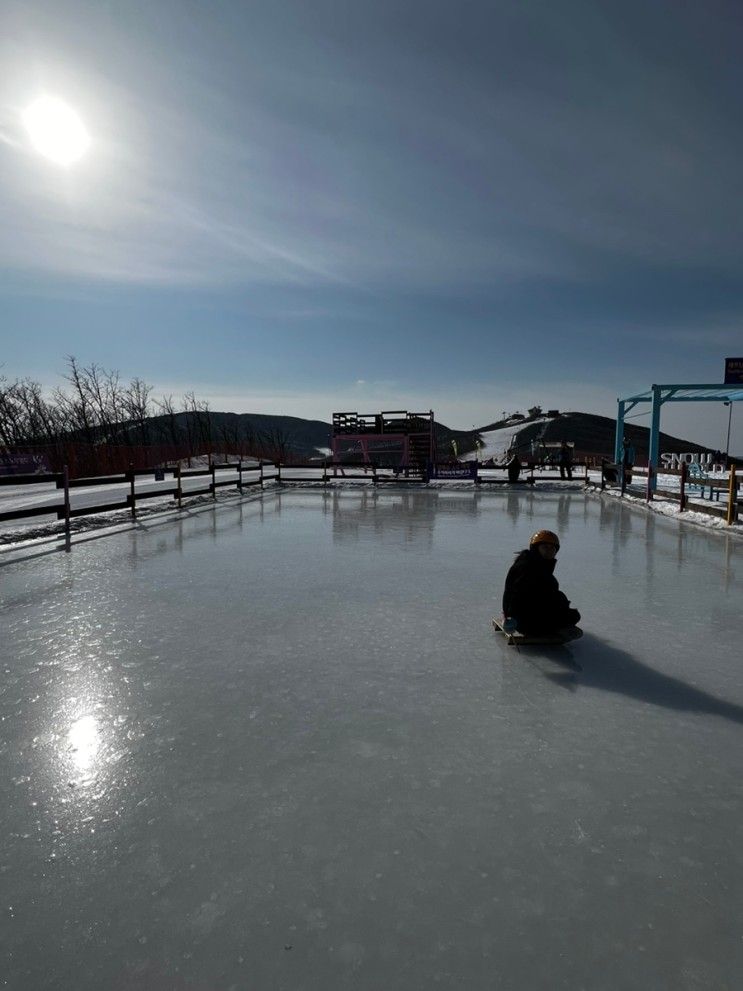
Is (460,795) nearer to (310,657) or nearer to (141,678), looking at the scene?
(310,657)

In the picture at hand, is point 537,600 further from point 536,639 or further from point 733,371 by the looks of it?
point 733,371

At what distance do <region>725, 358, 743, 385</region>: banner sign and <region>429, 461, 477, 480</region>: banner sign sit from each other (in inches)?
409

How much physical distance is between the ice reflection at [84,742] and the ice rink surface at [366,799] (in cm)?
1

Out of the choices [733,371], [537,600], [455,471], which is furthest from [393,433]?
[537,600]

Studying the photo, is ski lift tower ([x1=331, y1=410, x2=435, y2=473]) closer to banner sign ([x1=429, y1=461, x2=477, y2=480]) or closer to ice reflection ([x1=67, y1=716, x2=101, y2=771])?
banner sign ([x1=429, y1=461, x2=477, y2=480])

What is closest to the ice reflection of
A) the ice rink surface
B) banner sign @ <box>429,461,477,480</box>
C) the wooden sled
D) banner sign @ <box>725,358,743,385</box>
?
the ice rink surface

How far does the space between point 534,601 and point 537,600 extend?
0.03 metres

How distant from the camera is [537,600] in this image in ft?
14.8

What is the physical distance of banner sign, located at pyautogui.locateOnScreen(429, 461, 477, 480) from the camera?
76.4ft

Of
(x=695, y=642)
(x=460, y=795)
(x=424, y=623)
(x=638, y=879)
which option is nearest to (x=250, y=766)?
(x=460, y=795)

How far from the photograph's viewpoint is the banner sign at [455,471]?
2328 centimetres

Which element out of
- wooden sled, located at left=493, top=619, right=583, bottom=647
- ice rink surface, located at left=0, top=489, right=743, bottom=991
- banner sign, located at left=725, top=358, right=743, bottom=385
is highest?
banner sign, located at left=725, top=358, right=743, bottom=385

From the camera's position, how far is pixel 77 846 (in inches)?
87.4

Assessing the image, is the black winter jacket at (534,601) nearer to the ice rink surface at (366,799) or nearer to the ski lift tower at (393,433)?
the ice rink surface at (366,799)
